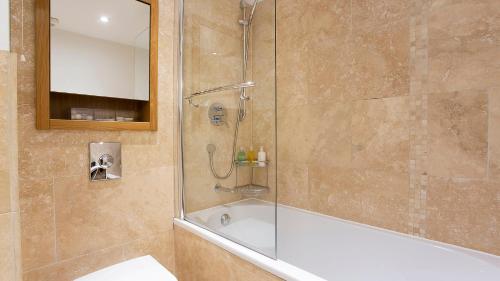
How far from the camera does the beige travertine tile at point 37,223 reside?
3.30 ft

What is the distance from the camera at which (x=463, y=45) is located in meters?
1.09

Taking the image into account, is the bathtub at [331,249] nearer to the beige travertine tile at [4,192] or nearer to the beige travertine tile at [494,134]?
the beige travertine tile at [494,134]

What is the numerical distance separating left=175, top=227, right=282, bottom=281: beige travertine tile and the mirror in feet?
2.79

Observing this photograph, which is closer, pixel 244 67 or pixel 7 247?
pixel 7 247

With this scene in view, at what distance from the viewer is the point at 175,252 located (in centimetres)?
147

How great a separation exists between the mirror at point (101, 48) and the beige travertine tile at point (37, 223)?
43 cm

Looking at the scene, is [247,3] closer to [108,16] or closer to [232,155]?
[108,16]

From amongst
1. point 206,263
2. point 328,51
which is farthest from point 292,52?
point 206,263

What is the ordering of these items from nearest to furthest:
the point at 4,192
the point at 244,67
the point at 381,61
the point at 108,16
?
the point at 4,192, the point at 108,16, the point at 381,61, the point at 244,67

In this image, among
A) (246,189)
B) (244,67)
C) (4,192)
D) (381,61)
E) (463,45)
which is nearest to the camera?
(4,192)

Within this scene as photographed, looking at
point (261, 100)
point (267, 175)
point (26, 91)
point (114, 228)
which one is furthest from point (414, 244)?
point (26, 91)

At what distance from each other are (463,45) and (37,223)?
2.05 m

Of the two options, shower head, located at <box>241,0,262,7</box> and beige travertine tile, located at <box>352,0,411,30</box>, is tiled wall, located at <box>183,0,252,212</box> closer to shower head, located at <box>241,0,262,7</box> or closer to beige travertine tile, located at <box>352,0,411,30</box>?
shower head, located at <box>241,0,262,7</box>

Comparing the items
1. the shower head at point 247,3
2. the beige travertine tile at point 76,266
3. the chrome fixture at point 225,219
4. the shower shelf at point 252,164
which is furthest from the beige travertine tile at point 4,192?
the shower head at point 247,3
